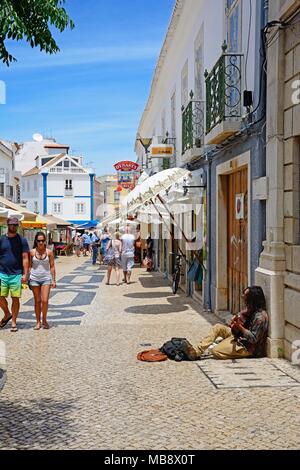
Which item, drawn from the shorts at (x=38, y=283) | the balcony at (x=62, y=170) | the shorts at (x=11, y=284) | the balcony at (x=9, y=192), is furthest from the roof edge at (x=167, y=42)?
the balcony at (x=62, y=170)

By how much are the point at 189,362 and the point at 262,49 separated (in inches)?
161

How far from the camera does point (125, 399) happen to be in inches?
221

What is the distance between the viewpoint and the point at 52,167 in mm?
62562

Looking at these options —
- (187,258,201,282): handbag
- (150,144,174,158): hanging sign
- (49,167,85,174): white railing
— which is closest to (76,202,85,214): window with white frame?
(49,167,85,174): white railing

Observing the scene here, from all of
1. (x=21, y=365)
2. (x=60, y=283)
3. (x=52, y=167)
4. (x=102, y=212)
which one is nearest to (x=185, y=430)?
(x=21, y=365)

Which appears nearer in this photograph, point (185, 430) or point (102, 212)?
point (185, 430)

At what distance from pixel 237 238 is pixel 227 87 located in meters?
2.47

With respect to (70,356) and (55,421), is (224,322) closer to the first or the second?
(70,356)

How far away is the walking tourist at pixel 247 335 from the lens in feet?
23.6

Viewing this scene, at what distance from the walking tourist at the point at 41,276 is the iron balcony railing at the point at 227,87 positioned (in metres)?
3.41

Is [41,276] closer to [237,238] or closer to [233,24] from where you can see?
[237,238]

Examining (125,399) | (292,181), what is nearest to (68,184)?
(292,181)

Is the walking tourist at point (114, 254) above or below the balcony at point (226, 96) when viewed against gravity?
below

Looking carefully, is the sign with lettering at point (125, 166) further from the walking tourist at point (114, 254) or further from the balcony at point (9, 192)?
the balcony at point (9, 192)
